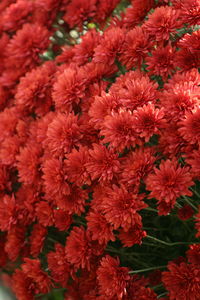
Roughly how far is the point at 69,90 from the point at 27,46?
67 cm

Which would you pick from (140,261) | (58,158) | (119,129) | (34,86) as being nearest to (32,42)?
(34,86)

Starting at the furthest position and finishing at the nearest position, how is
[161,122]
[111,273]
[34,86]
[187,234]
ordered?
[34,86] < [187,234] < [111,273] < [161,122]

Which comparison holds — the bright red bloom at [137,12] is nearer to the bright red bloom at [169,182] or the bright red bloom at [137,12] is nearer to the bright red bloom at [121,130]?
the bright red bloom at [121,130]

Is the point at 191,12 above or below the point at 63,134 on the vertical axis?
above

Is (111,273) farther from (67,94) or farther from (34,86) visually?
(34,86)

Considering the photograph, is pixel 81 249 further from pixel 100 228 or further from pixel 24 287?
pixel 24 287

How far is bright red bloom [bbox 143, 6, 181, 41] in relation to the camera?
208cm

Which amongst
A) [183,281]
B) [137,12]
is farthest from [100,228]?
[137,12]

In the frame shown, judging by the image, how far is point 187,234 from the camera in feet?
7.38

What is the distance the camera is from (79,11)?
103 inches

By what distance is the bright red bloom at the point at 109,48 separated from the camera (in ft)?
7.20

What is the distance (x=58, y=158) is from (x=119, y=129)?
37 centimetres

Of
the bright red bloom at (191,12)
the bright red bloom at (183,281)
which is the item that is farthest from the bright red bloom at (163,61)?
the bright red bloom at (183,281)

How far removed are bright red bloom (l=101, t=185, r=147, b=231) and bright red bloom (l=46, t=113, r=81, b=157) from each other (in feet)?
0.90
